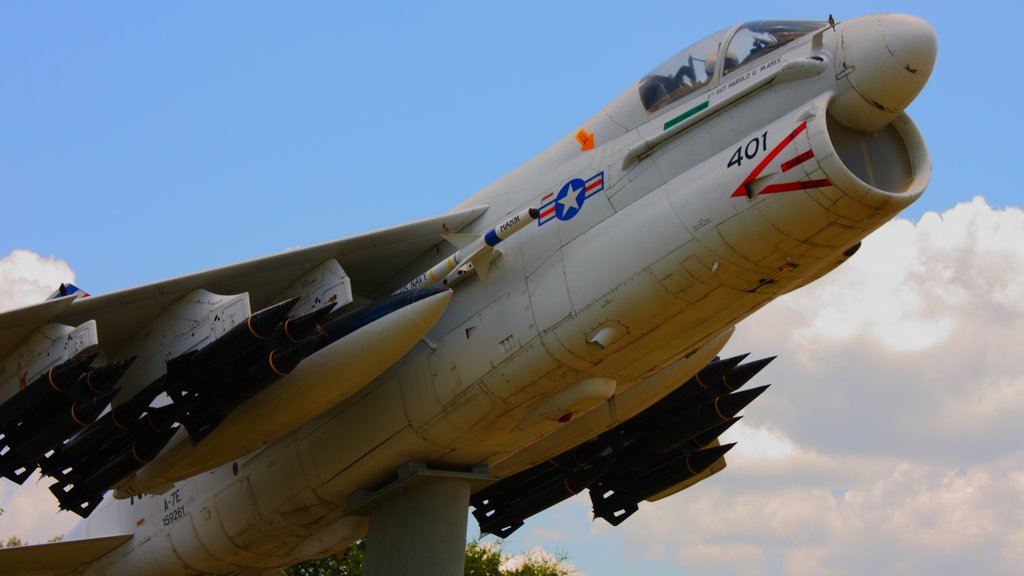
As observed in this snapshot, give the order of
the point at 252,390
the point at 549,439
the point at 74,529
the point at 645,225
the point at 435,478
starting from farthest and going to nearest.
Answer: the point at 74,529
the point at 549,439
the point at 435,478
the point at 252,390
the point at 645,225

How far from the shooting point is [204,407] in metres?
10.6

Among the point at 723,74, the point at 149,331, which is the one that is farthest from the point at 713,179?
the point at 149,331

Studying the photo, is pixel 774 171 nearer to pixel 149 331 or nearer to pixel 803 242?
pixel 803 242

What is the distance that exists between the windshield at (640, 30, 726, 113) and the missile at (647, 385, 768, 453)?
15.3ft

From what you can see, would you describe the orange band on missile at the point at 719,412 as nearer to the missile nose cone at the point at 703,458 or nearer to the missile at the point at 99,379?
the missile nose cone at the point at 703,458

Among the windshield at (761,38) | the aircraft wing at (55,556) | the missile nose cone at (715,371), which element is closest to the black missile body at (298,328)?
the windshield at (761,38)

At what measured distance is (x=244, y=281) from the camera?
11.3 metres

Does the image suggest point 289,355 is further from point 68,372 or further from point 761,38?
point 761,38

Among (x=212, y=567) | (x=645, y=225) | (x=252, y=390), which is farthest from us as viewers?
(x=212, y=567)

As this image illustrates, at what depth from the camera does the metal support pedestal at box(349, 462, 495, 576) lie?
11.5 metres

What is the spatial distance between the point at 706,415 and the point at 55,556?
863cm

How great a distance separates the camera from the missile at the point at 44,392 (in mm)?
10203

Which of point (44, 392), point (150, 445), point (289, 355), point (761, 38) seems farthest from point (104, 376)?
point (761, 38)

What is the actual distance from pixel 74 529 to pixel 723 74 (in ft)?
38.2
